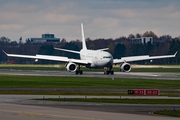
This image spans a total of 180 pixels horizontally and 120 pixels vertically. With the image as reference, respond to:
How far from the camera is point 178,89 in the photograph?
260 ft

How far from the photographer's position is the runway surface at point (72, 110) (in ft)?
145

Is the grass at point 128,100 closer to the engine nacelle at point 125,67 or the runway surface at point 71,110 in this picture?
the runway surface at point 71,110

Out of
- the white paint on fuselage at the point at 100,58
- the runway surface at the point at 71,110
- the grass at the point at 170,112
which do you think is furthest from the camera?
the white paint on fuselage at the point at 100,58

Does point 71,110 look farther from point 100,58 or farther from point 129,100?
point 100,58

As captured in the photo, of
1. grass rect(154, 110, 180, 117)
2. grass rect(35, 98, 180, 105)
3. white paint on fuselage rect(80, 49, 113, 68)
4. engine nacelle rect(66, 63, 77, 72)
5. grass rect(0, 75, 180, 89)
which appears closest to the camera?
grass rect(154, 110, 180, 117)

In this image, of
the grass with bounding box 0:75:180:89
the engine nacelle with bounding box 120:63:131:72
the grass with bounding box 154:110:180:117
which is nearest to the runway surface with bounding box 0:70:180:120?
the grass with bounding box 154:110:180:117

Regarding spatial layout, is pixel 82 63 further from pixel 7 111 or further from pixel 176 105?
pixel 7 111

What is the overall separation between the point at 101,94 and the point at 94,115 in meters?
23.5

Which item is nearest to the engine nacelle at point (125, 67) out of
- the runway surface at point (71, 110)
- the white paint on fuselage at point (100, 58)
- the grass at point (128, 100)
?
the white paint on fuselage at point (100, 58)

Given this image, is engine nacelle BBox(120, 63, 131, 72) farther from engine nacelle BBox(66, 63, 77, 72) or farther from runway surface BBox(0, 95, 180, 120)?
runway surface BBox(0, 95, 180, 120)

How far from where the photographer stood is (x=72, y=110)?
162 feet

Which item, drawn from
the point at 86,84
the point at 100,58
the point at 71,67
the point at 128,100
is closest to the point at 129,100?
the point at 128,100

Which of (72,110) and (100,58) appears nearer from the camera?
(72,110)

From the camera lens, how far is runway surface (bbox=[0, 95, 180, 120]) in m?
44.3
